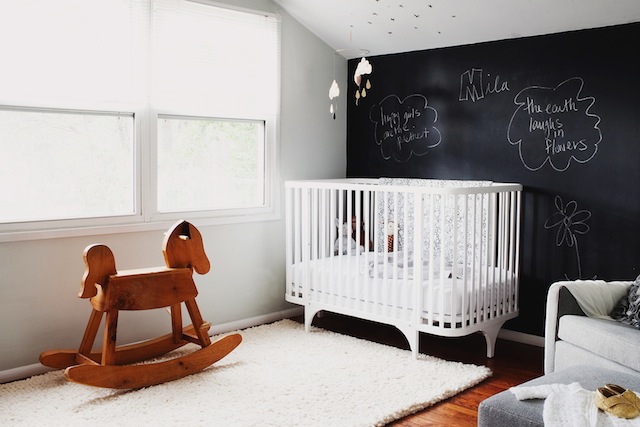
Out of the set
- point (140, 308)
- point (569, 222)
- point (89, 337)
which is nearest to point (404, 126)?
point (569, 222)

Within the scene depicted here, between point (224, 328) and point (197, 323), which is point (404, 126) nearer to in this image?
point (224, 328)

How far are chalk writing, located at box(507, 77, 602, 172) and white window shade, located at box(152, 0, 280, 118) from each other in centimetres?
157

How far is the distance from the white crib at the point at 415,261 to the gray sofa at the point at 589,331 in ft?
1.79

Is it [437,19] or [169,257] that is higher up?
[437,19]

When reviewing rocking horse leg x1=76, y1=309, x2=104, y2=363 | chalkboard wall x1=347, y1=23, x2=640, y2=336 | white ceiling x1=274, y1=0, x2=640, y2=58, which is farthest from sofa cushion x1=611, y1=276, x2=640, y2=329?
rocking horse leg x1=76, y1=309, x2=104, y2=363

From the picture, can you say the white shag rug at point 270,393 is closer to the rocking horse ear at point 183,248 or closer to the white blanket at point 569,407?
the rocking horse ear at point 183,248

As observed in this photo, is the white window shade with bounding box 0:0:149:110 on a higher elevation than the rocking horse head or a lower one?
higher

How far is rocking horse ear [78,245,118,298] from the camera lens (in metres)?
3.10

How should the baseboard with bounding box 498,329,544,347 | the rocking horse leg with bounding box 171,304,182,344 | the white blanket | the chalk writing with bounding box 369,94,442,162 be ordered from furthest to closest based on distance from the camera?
the chalk writing with bounding box 369,94,442,162, the baseboard with bounding box 498,329,544,347, the rocking horse leg with bounding box 171,304,182,344, the white blanket

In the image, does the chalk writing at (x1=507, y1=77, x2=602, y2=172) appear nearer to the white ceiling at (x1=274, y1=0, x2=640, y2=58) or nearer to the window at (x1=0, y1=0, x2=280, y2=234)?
the white ceiling at (x1=274, y1=0, x2=640, y2=58)

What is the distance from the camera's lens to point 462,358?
12.1 feet

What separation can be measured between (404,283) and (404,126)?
1.34 m

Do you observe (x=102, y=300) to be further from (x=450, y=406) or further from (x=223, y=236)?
(x=450, y=406)

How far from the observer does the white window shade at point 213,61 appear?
382 cm
